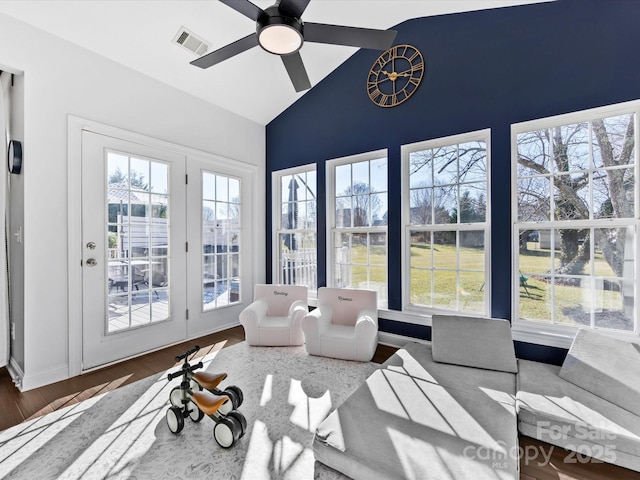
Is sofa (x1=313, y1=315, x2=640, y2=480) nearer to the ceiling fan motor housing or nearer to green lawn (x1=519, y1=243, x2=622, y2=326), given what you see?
green lawn (x1=519, y1=243, x2=622, y2=326)

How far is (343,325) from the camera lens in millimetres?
3219

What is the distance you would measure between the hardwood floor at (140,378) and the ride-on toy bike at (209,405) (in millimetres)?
999

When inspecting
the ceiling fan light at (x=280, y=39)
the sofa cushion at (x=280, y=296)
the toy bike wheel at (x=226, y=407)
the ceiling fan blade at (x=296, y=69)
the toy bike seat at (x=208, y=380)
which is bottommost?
the toy bike wheel at (x=226, y=407)

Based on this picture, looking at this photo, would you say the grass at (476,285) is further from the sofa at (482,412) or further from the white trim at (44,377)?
the white trim at (44,377)

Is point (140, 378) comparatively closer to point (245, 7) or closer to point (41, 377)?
point (41, 377)

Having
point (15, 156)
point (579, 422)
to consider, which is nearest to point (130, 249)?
point (15, 156)

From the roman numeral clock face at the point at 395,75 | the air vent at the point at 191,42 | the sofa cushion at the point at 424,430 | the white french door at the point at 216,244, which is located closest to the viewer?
the sofa cushion at the point at 424,430

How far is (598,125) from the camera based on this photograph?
2.39 metres

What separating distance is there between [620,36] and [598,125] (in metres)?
0.63

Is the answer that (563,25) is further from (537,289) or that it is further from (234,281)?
(234,281)

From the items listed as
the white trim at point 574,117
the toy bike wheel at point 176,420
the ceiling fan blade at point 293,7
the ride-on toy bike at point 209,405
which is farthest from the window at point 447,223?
the toy bike wheel at point 176,420

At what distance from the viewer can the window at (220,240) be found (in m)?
3.74

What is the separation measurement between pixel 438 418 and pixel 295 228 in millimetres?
3030

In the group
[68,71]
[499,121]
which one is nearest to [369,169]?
[499,121]
